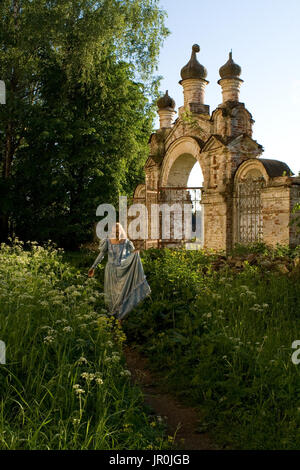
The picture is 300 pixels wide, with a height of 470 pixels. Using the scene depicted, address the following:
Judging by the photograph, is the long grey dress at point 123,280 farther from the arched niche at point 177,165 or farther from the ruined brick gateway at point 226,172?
the arched niche at point 177,165

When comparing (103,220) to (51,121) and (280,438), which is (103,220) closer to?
(51,121)

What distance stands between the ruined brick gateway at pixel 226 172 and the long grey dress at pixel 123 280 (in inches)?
225

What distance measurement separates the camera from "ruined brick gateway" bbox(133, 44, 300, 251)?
473 inches

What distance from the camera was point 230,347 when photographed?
5.39m

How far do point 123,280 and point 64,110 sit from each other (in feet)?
36.9

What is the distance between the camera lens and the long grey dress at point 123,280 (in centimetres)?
738

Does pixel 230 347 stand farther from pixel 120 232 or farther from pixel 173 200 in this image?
pixel 173 200

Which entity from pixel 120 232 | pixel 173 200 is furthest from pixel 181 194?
pixel 120 232

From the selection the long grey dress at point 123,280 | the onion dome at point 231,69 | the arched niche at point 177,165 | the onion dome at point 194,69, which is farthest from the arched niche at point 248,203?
the long grey dress at point 123,280

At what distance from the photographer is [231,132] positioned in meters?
14.0

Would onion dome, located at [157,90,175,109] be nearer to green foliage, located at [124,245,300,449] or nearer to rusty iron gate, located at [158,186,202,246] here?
rusty iron gate, located at [158,186,202,246]

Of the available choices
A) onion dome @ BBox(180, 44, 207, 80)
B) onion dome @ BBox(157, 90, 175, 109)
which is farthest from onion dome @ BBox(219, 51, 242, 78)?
onion dome @ BBox(157, 90, 175, 109)

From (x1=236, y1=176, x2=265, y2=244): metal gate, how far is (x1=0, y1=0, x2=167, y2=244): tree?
18.6 feet

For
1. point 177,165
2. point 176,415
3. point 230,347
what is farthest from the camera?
point 177,165
